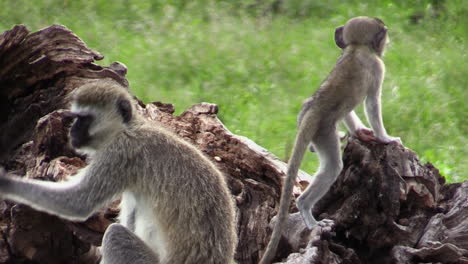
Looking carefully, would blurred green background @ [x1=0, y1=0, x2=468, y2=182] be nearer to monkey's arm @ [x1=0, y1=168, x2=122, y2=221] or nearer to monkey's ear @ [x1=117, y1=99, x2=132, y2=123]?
monkey's ear @ [x1=117, y1=99, x2=132, y2=123]

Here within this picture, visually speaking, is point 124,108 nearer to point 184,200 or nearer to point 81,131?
point 81,131

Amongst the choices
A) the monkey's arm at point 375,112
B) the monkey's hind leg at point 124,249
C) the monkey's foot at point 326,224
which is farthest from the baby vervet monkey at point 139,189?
the monkey's arm at point 375,112

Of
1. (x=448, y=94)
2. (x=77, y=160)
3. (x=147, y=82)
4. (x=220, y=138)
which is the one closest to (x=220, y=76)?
(x=147, y=82)

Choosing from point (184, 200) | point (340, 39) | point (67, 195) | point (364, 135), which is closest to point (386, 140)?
point (364, 135)

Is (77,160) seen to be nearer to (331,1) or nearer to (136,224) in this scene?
(136,224)

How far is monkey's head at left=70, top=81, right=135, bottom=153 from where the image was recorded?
5141mm

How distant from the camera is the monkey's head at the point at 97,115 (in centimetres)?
514

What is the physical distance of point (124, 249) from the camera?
16.4 feet

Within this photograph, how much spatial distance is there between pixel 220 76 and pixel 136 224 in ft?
13.9

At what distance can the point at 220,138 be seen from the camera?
20.8 feet

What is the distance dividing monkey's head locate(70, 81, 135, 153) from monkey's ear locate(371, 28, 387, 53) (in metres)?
2.14

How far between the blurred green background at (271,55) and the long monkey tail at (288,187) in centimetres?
199

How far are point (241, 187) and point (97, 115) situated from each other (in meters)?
1.31

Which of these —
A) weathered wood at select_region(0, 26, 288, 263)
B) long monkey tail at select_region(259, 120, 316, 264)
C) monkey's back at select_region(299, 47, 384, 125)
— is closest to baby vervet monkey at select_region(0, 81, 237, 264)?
long monkey tail at select_region(259, 120, 316, 264)
